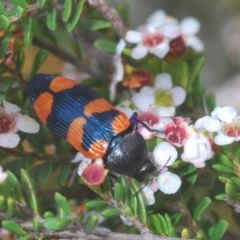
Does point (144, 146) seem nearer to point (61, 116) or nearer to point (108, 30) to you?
point (61, 116)

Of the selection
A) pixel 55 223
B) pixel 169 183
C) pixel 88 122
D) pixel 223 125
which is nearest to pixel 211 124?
pixel 223 125

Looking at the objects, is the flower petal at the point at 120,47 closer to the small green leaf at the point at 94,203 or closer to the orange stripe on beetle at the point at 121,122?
the orange stripe on beetle at the point at 121,122

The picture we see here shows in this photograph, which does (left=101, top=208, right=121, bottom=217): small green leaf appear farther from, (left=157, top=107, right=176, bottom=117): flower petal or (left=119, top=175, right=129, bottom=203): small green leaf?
(left=157, top=107, right=176, bottom=117): flower petal

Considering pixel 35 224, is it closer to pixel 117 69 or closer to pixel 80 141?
pixel 80 141

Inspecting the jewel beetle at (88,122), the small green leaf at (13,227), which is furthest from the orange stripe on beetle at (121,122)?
the small green leaf at (13,227)

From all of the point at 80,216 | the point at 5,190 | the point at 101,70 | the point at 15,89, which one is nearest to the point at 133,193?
the point at 80,216

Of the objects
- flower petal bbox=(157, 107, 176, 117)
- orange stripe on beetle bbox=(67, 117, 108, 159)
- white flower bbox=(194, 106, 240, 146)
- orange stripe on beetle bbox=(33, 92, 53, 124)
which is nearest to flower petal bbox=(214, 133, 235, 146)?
white flower bbox=(194, 106, 240, 146)
